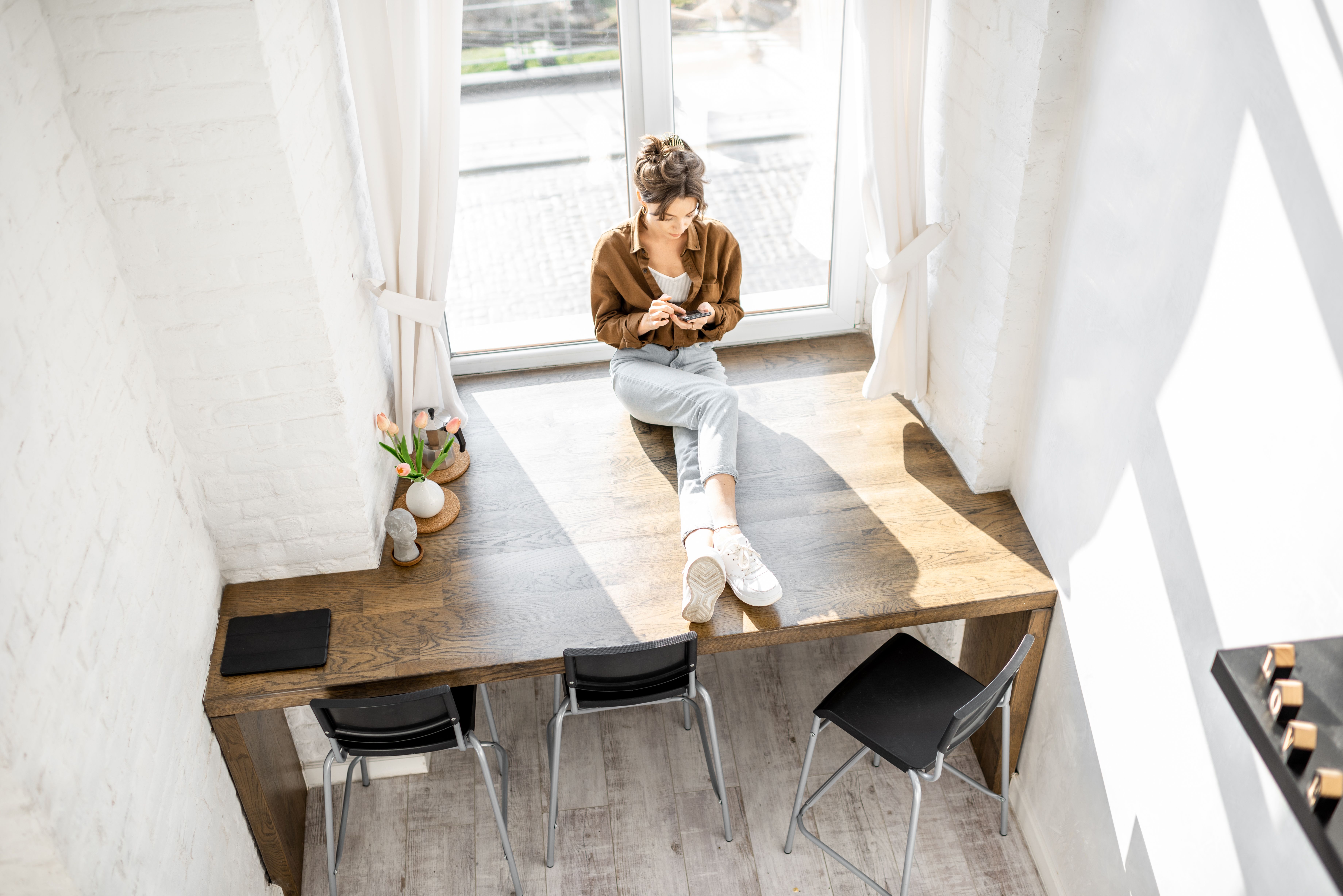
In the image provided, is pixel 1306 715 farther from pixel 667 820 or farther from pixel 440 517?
pixel 440 517

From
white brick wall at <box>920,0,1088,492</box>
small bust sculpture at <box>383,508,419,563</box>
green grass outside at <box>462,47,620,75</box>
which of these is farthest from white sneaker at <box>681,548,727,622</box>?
green grass outside at <box>462,47,620,75</box>

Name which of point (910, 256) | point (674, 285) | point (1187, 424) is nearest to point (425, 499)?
point (674, 285)

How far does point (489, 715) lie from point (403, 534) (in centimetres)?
69

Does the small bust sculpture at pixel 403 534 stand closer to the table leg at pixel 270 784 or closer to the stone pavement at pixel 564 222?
the table leg at pixel 270 784

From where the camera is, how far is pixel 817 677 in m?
3.61

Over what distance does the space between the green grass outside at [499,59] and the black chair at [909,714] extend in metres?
2.03

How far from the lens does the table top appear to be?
9.19 feet

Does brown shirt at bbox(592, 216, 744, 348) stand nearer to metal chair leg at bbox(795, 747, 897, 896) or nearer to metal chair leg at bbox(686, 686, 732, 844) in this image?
metal chair leg at bbox(686, 686, 732, 844)

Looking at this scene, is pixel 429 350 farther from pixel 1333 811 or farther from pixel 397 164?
pixel 1333 811

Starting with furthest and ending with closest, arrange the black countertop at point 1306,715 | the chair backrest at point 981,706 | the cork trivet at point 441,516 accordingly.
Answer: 1. the cork trivet at point 441,516
2. the chair backrest at point 981,706
3. the black countertop at point 1306,715

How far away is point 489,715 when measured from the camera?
3293mm

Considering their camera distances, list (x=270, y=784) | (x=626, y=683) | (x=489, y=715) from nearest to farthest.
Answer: (x=626, y=683) < (x=270, y=784) < (x=489, y=715)

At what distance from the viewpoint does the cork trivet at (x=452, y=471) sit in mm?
3379

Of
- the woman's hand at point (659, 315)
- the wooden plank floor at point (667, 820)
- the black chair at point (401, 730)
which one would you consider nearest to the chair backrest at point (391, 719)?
the black chair at point (401, 730)
